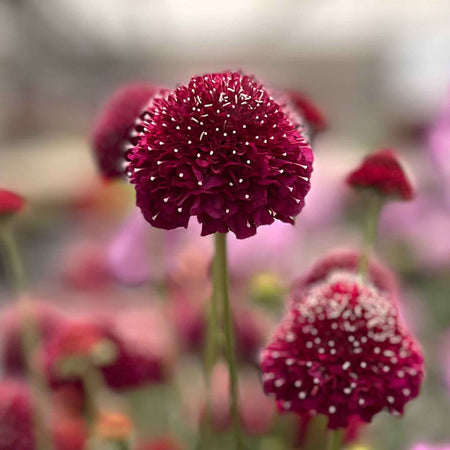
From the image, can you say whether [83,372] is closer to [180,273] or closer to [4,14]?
[180,273]

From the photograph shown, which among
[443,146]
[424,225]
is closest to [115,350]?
[443,146]

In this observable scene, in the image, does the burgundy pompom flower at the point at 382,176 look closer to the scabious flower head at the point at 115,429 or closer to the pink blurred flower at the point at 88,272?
the scabious flower head at the point at 115,429

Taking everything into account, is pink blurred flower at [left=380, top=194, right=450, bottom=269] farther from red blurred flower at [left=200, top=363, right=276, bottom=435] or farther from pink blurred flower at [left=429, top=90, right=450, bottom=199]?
red blurred flower at [left=200, top=363, right=276, bottom=435]

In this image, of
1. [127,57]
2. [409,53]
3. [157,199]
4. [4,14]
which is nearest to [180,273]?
[157,199]

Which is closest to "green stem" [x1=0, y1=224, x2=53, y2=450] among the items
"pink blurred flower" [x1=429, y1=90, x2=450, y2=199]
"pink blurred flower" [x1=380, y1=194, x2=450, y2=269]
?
"pink blurred flower" [x1=429, y1=90, x2=450, y2=199]

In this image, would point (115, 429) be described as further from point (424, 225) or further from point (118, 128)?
point (424, 225)
